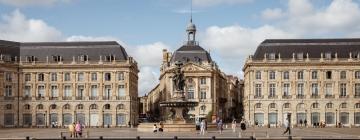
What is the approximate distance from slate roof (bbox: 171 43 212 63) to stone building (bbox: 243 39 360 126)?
70.3 ft

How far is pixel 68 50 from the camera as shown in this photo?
136 meters

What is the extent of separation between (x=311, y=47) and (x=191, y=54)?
29871 mm

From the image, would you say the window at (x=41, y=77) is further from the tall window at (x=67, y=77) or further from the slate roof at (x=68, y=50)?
the tall window at (x=67, y=77)

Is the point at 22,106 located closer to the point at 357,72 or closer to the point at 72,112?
the point at 72,112

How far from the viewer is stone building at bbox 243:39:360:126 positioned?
131000 mm

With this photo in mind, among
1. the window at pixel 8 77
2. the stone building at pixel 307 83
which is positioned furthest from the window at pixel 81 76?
the stone building at pixel 307 83

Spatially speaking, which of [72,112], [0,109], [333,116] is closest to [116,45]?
[72,112]

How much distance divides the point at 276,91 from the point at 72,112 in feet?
121

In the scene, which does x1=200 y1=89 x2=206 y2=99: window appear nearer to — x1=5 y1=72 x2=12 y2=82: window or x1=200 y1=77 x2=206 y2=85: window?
x1=200 y1=77 x2=206 y2=85: window

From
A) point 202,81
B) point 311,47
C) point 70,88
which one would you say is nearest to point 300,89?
point 311,47

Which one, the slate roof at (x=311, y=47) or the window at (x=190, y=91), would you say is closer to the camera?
the slate roof at (x=311, y=47)

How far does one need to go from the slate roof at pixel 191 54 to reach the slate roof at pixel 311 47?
21.3 meters

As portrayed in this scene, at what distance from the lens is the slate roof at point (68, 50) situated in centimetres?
13512

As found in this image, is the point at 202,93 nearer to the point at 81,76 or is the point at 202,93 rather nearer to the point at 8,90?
the point at 81,76
